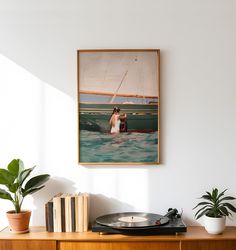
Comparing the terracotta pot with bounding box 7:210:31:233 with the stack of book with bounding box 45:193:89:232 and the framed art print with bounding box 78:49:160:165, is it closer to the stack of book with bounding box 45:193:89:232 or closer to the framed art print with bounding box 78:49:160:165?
the stack of book with bounding box 45:193:89:232

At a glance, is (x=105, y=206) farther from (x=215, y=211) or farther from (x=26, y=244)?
(x=215, y=211)

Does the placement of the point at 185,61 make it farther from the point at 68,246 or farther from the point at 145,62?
the point at 68,246

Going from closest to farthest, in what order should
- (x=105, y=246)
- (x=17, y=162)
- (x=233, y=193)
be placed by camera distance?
(x=105, y=246) → (x=17, y=162) → (x=233, y=193)

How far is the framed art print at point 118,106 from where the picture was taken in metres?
2.38

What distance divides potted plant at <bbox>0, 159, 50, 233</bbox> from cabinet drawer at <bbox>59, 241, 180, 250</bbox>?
33cm

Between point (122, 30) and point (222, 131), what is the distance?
1031mm

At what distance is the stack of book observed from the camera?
7.23 ft

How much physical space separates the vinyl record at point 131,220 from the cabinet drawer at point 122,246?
0.11 meters

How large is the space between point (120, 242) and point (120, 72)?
45.6 inches

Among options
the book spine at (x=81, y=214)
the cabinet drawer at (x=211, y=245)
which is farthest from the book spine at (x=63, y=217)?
the cabinet drawer at (x=211, y=245)

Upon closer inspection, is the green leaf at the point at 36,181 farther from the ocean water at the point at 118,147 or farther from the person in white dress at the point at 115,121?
the person in white dress at the point at 115,121

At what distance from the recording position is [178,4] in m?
2.40

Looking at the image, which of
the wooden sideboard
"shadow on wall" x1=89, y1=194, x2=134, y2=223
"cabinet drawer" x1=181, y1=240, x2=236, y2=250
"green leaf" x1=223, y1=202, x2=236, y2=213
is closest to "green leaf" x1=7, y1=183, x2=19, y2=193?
the wooden sideboard

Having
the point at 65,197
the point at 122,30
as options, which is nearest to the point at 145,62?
the point at 122,30
